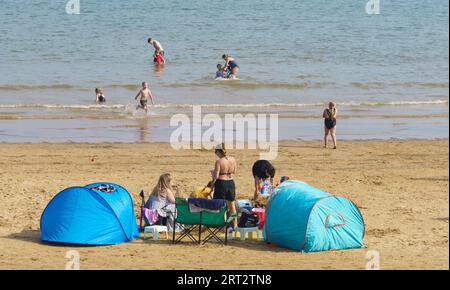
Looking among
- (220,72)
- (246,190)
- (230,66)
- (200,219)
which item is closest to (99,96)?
(220,72)

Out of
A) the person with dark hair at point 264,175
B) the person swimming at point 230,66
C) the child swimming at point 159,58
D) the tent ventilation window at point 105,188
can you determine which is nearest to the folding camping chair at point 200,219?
the tent ventilation window at point 105,188

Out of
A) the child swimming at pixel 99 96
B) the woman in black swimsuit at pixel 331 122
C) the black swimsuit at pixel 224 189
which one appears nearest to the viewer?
the black swimsuit at pixel 224 189

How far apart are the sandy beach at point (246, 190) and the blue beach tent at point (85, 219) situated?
18cm

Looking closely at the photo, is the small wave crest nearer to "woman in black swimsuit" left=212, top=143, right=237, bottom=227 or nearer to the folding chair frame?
"woman in black swimsuit" left=212, top=143, right=237, bottom=227

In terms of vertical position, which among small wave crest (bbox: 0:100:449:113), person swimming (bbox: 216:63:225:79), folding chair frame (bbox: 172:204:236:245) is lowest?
folding chair frame (bbox: 172:204:236:245)

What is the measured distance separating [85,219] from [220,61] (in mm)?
25466

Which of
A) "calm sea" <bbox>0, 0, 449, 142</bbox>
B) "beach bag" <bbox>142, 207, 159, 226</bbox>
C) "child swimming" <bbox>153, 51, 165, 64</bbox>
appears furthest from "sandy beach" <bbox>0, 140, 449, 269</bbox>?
"child swimming" <bbox>153, 51, 165, 64</bbox>

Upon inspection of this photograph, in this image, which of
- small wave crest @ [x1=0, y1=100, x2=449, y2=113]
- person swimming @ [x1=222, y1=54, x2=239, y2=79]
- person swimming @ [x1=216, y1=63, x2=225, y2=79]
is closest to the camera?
small wave crest @ [x1=0, y1=100, x2=449, y2=113]

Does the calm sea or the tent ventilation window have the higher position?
the calm sea

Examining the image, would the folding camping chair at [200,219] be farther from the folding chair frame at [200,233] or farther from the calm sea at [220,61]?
the calm sea at [220,61]

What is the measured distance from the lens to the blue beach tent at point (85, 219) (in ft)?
40.8

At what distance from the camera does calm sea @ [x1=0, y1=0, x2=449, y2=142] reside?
78.8ft

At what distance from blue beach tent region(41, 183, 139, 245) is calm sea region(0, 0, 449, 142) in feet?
27.5

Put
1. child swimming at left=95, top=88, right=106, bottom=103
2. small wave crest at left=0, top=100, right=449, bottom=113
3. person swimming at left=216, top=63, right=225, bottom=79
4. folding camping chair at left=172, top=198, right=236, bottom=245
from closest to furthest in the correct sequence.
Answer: folding camping chair at left=172, top=198, right=236, bottom=245
small wave crest at left=0, top=100, right=449, bottom=113
child swimming at left=95, top=88, right=106, bottom=103
person swimming at left=216, top=63, right=225, bottom=79
